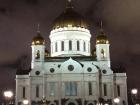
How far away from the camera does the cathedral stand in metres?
65.4

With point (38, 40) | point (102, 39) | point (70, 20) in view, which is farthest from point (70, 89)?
point (70, 20)

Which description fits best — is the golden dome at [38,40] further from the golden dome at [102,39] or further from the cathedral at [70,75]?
the golden dome at [102,39]

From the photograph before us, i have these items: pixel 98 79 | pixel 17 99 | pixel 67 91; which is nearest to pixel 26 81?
pixel 17 99

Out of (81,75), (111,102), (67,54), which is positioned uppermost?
(67,54)

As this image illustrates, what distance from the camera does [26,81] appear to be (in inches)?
2682

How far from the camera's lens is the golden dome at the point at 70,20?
238 feet

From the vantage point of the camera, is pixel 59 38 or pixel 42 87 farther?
pixel 59 38

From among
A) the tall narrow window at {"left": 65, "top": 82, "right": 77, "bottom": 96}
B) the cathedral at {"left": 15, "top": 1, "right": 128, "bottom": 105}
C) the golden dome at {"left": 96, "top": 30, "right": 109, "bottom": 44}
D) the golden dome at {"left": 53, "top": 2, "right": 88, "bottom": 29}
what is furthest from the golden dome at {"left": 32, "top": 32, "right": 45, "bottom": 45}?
the golden dome at {"left": 96, "top": 30, "right": 109, "bottom": 44}

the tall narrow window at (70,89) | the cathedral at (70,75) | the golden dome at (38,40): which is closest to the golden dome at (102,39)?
the cathedral at (70,75)

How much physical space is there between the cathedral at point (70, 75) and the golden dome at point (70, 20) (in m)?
0.18

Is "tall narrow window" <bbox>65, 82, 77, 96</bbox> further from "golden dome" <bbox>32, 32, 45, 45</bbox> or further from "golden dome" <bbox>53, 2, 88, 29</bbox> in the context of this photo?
"golden dome" <bbox>53, 2, 88, 29</bbox>

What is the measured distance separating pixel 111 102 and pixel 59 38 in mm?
15792

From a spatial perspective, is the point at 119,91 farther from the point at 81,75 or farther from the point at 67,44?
the point at 67,44

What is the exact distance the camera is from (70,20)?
238ft
